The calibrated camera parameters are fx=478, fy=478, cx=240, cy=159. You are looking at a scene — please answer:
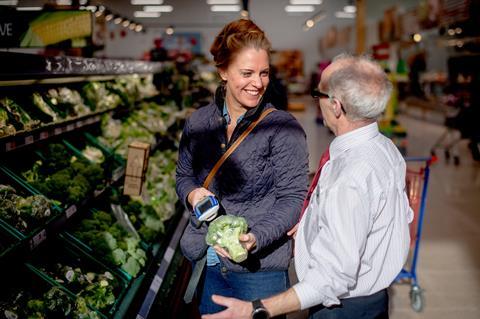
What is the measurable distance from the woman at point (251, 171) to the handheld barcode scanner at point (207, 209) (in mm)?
55

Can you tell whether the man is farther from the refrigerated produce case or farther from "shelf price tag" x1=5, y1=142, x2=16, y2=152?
"shelf price tag" x1=5, y1=142, x2=16, y2=152

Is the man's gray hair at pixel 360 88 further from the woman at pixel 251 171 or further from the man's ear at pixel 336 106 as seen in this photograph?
the woman at pixel 251 171

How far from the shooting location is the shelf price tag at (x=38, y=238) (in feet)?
7.23

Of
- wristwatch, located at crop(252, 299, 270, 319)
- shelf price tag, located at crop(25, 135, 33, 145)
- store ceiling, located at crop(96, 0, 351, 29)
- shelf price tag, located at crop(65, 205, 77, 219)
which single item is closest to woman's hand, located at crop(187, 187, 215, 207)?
wristwatch, located at crop(252, 299, 270, 319)

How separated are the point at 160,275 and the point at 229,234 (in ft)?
5.71

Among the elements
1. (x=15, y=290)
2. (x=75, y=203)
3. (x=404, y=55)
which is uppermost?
(x=404, y=55)

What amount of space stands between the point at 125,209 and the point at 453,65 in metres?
6.43

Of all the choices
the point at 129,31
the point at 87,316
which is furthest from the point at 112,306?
the point at 129,31

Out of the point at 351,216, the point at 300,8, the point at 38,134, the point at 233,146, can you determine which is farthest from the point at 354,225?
the point at 300,8

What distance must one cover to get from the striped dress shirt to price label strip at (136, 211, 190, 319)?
147 centimetres

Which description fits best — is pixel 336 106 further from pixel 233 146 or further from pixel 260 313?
pixel 260 313

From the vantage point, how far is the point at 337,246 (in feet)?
4.38

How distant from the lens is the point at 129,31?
24.8 m

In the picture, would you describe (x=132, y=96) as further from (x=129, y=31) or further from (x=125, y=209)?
(x=129, y=31)
